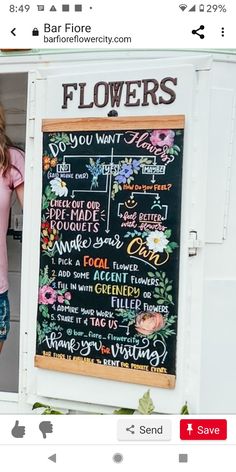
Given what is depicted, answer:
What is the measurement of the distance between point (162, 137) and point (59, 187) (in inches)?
22.6

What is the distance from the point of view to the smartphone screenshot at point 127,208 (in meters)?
2.70

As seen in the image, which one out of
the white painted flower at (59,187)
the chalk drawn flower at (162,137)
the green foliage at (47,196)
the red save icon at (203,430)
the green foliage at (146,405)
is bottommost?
the green foliage at (146,405)

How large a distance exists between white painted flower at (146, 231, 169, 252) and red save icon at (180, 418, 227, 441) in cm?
96

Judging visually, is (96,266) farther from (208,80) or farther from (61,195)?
(208,80)

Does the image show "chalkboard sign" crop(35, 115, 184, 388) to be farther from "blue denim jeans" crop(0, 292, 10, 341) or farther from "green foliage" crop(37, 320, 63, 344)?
"blue denim jeans" crop(0, 292, 10, 341)

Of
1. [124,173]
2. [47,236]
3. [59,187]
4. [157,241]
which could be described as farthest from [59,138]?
[157,241]

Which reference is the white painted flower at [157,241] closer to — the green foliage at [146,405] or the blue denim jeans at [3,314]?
the green foliage at [146,405]

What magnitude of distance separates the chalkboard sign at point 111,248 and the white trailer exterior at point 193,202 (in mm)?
51

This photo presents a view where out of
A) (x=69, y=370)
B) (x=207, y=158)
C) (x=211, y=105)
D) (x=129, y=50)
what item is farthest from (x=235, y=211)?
(x=69, y=370)

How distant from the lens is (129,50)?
9.18 ft

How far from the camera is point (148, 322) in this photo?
2.80 m
